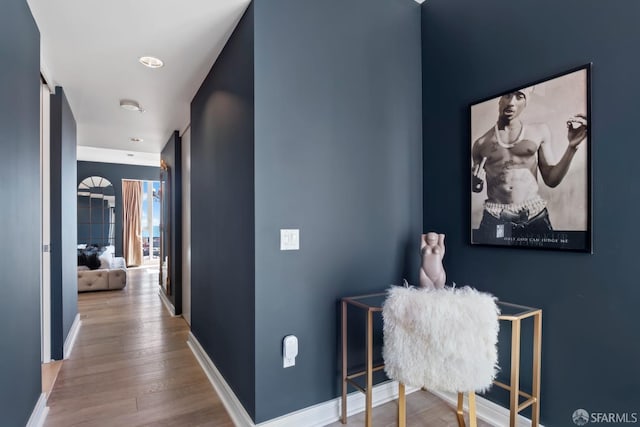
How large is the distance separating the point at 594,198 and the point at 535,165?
32 cm

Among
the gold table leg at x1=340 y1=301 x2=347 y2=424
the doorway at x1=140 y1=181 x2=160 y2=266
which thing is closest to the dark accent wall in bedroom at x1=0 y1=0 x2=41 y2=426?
the gold table leg at x1=340 y1=301 x2=347 y2=424

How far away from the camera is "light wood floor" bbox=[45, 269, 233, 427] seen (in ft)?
6.82

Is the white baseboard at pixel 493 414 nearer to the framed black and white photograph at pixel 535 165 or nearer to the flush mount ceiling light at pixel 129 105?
the framed black and white photograph at pixel 535 165

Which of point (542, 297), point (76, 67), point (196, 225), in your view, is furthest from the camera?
point (196, 225)

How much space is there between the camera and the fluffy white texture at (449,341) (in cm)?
143

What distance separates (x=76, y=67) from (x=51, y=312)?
2.13 metres

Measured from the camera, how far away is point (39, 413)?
2.00 m

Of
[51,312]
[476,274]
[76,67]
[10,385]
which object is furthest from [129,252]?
[476,274]

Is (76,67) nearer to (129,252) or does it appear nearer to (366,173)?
(366,173)

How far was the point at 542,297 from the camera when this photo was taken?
1.78 m

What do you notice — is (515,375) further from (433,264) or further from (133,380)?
(133,380)

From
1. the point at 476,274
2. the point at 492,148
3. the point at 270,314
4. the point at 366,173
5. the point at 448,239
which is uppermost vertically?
the point at 492,148

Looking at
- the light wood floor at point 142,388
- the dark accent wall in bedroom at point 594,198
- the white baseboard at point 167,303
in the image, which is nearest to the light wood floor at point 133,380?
the light wood floor at point 142,388
